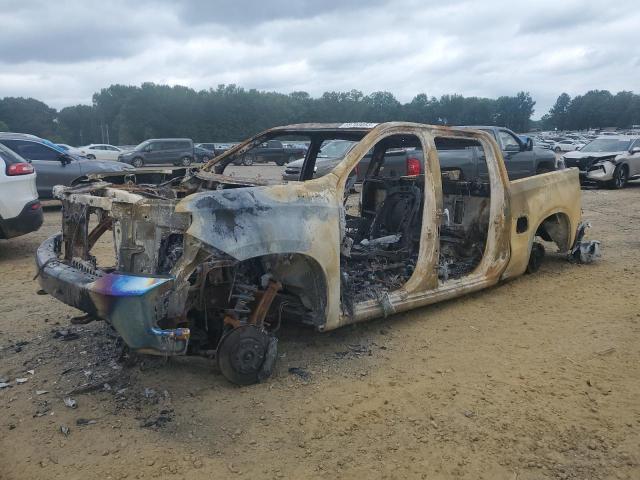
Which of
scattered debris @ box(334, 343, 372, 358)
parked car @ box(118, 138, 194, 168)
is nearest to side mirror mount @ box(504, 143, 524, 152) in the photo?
scattered debris @ box(334, 343, 372, 358)

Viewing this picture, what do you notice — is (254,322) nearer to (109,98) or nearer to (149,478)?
(149,478)

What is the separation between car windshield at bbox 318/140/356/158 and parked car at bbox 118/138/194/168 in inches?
889

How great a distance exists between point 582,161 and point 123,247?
605 inches

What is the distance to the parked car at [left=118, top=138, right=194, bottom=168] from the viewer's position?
26.5 m

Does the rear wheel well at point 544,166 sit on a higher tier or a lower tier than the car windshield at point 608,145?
lower

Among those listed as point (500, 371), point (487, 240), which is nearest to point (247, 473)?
point (500, 371)

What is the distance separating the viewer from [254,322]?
11.5 ft

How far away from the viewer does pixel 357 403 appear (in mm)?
3283

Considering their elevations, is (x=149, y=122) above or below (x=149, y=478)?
above

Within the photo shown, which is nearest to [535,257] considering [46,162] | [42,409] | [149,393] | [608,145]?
[149,393]

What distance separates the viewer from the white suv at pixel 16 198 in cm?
674

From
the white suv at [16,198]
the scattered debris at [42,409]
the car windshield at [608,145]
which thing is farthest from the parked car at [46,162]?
the car windshield at [608,145]

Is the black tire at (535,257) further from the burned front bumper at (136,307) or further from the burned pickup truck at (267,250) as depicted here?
the burned front bumper at (136,307)

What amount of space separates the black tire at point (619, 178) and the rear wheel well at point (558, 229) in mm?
10321
